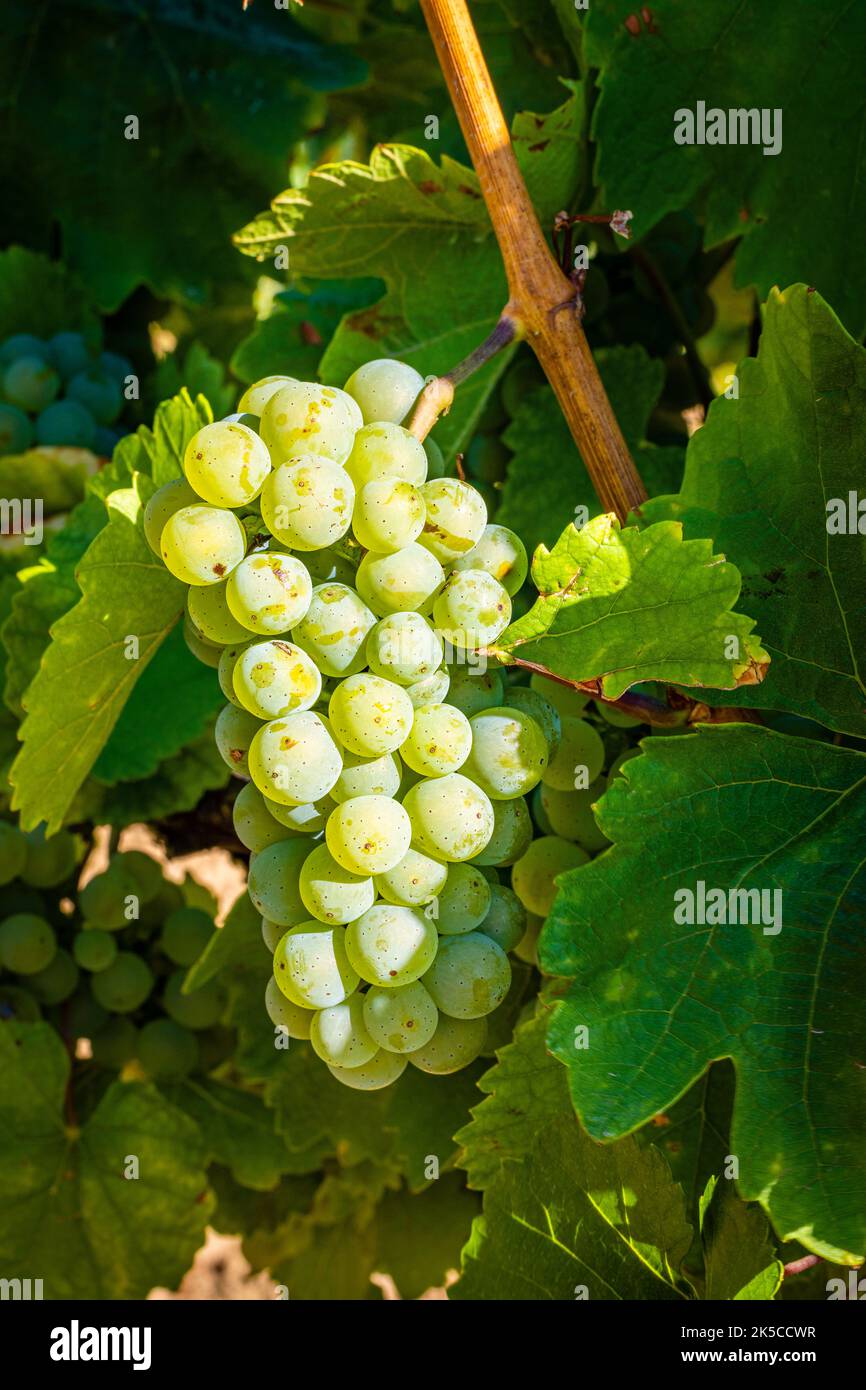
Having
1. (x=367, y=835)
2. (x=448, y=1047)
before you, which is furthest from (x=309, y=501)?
(x=448, y=1047)

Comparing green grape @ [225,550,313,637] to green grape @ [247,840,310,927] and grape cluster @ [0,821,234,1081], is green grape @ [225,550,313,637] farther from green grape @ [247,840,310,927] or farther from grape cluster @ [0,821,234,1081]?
grape cluster @ [0,821,234,1081]

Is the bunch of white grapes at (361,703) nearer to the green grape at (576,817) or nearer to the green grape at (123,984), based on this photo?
the green grape at (576,817)

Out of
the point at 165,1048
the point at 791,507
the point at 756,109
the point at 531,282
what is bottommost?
the point at 165,1048

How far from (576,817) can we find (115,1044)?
0.56 m

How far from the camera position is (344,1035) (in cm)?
55

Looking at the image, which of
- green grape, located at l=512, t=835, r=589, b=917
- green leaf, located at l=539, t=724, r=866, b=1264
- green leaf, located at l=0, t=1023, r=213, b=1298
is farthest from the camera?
green leaf, located at l=0, t=1023, r=213, b=1298

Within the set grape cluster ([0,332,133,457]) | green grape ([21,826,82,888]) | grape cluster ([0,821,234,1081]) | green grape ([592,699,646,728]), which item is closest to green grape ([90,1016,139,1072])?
grape cluster ([0,821,234,1081])

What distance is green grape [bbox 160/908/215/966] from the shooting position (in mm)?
1016

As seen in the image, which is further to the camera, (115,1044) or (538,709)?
(115,1044)

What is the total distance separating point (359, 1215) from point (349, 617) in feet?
2.49

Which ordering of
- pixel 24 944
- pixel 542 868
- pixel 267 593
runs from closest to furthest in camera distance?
1. pixel 267 593
2. pixel 542 868
3. pixel 24 944

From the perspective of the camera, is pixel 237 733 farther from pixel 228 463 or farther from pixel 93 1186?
pixel 93 1186

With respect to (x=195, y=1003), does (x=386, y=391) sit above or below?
above

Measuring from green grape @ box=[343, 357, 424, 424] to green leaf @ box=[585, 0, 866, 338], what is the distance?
23 centimetres
